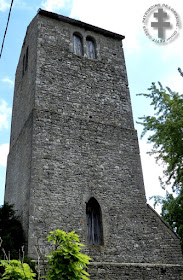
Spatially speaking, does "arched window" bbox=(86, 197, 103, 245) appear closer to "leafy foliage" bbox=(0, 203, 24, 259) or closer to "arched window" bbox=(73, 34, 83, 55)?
"leafy foliage" bbox=(0, 203, 24, 259)

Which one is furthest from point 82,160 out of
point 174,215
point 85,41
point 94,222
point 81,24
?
point 174,215

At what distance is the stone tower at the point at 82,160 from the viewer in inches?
362

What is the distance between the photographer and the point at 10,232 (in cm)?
856

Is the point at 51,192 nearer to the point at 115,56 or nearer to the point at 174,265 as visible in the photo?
the point at 174,265

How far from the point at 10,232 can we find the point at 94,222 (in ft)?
8.67

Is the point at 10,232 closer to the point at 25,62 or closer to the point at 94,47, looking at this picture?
the point at 25,62

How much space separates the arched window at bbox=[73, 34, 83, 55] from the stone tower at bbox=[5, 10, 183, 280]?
0.05 meters

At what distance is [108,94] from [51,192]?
5.22 m

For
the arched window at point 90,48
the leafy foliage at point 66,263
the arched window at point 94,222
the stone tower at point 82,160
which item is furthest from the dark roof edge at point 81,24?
the leafy foliage at point 66,263

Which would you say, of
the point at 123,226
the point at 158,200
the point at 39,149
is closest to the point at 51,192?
the point at 39,149

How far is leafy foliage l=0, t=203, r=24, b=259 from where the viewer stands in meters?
8.09

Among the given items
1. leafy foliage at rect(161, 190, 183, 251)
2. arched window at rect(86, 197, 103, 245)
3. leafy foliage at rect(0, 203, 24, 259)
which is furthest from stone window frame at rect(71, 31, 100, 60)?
leafy foliage at rect(161, 190, 183, 251)

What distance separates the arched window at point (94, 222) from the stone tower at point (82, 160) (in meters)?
0.03

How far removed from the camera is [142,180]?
1109 centimetres
